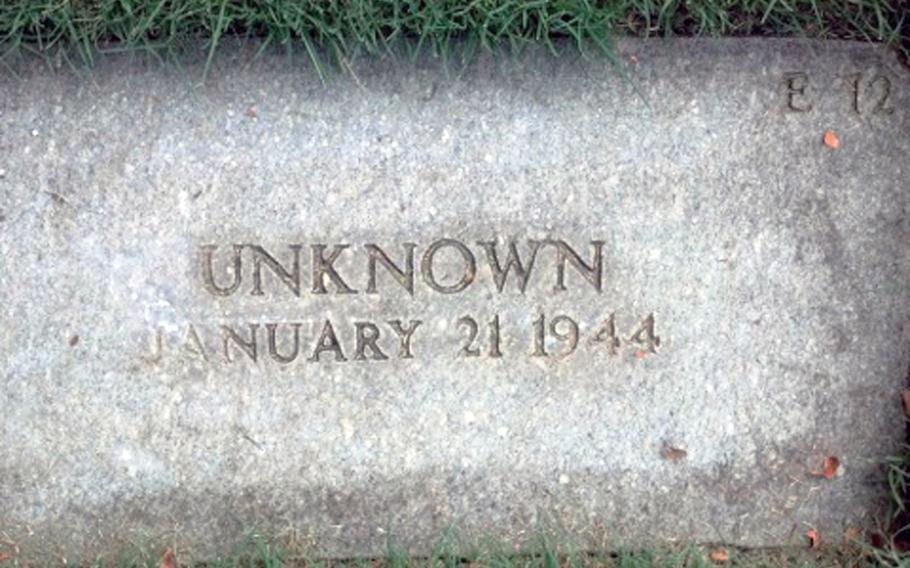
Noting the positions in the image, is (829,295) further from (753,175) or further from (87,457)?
(87,457)

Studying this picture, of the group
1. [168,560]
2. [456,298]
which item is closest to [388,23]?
[456,298]

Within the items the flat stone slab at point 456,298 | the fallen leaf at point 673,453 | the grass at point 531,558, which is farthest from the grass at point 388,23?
the grass at point 531,558

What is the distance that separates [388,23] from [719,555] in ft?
4.11

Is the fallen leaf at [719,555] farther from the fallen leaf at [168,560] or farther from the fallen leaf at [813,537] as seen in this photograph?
the fallen leaf at [168,560]

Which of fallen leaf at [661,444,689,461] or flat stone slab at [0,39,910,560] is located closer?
flat stone slab at [0,39,910,560]

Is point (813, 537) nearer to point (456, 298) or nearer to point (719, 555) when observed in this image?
point (719, 555)

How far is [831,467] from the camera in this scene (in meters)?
2.37

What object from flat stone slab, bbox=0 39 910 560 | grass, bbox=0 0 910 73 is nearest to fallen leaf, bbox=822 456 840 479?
flat stone slab, bbox=0 39 910 560

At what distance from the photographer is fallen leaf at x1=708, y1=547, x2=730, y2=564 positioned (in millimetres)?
2396

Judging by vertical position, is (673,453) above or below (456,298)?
below

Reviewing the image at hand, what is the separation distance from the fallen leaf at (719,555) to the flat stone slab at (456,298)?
32 mm

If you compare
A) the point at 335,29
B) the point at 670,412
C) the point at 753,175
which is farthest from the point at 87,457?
the point at 753,175

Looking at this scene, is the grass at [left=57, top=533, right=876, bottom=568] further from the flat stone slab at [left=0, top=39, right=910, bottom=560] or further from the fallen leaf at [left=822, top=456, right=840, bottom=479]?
the fallen leaf at [left=822, top=456, right=840, bottom=479]

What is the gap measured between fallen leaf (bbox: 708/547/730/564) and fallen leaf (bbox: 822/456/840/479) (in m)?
0.25
